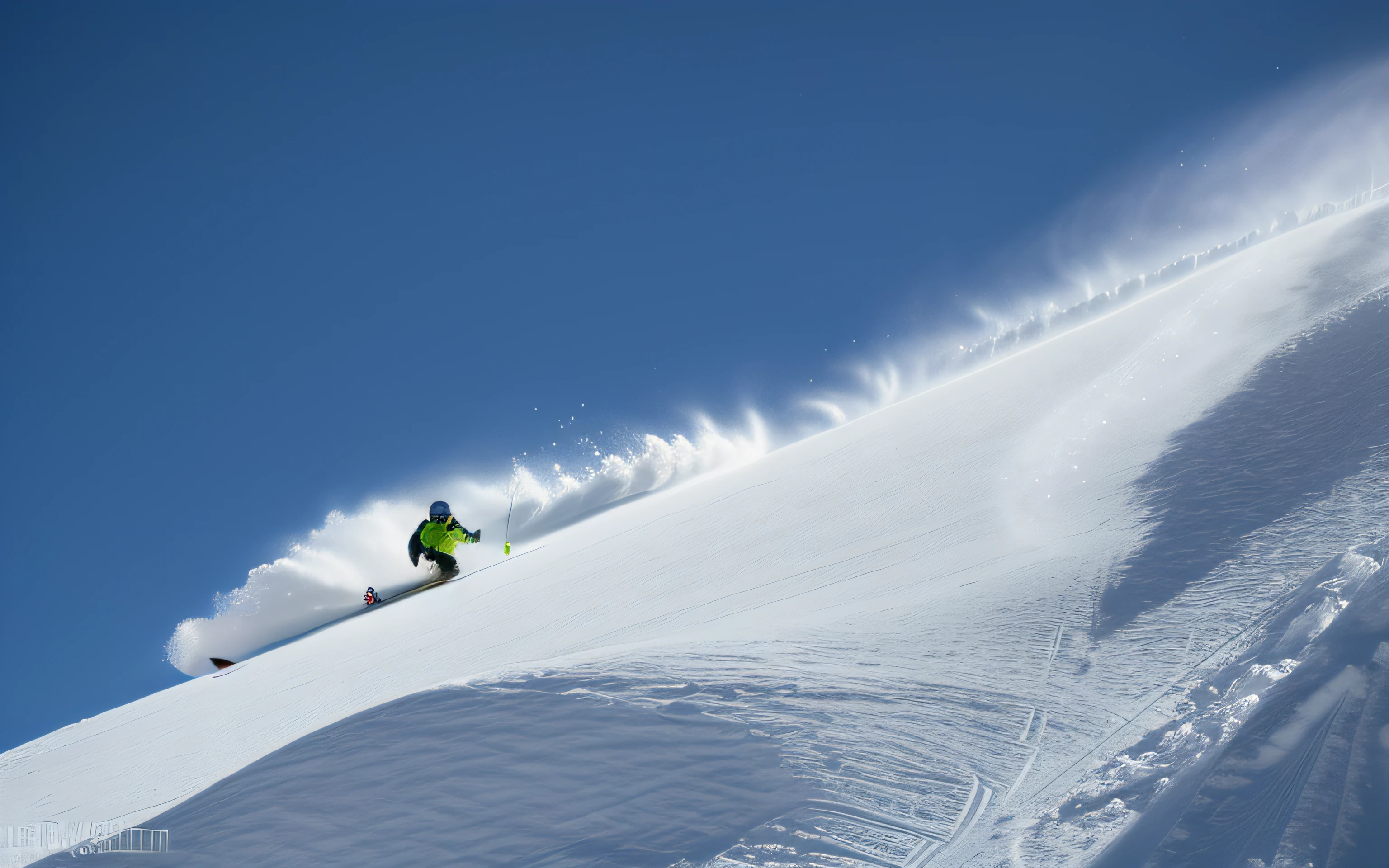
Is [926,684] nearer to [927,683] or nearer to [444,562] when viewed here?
[927,683]

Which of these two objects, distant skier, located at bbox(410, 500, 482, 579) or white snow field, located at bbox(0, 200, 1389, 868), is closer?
white snow field, located at bbox(0, 200, 1389, 868)

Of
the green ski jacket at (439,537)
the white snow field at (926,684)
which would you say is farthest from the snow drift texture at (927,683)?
the green ski jacket at (439,537)

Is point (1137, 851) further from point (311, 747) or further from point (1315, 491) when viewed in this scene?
point (311, 747)

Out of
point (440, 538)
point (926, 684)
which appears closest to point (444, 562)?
point (440, 538)

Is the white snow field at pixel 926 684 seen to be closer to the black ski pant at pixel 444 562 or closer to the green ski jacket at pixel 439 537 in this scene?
the green ski jacket at pixel 439 537

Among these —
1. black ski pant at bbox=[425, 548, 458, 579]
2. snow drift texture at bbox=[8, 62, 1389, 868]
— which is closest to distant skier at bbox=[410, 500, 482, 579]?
black ski pant at bbox=[425, 548, 458, 579]

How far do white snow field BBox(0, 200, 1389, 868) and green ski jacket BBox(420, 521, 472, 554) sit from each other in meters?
3.65

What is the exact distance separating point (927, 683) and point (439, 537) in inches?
449

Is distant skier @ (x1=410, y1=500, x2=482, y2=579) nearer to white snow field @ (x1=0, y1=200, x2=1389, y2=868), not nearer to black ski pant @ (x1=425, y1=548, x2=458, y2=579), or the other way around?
black ski pant @ (x1=425, y1=548, x2=458, y2=579)

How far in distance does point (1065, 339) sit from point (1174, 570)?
9607 mm

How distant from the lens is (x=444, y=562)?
49.5 feet

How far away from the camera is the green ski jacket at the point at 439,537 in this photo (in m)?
14.8

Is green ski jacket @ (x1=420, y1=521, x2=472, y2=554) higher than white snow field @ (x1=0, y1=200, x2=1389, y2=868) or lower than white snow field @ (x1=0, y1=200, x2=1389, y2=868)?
higher

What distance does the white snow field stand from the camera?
13.6 feet
